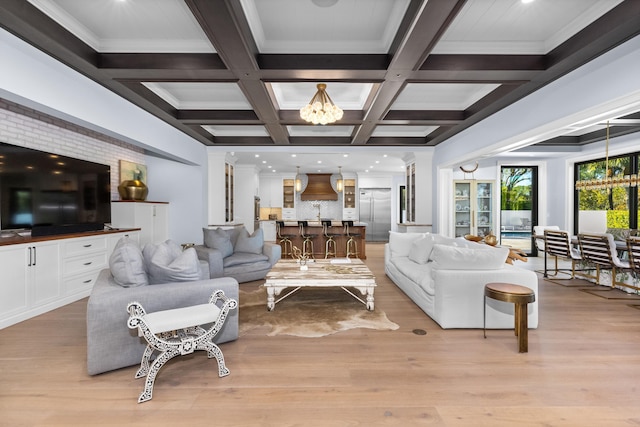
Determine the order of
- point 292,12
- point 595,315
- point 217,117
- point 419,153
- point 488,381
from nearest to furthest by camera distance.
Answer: point 488,381 → point 292,12 → point 595,315 → point 217,117 → point 419,153

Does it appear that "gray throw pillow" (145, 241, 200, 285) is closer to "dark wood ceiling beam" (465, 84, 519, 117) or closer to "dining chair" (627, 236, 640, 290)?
"dark wood ceiling beam" (465, 84, 519, 117)

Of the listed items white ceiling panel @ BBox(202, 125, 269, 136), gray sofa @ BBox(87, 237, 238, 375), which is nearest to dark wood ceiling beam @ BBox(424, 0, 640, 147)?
gray sofa @ BBox(87, 237, 238, 375)

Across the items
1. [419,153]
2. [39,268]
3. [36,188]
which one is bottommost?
[39,268]

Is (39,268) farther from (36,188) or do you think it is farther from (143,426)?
(143,426)

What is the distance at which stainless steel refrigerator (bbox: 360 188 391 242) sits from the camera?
35.3 ft

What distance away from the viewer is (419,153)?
275 inches

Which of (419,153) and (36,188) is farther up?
(419,153)

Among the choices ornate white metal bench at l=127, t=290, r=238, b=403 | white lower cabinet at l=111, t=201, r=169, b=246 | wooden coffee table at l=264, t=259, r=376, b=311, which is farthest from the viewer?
white lower cabinet at l=111, t=201, r=169, b=246

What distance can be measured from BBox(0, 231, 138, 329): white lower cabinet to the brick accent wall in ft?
4.64

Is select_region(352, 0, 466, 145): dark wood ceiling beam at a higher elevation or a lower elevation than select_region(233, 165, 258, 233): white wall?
higher

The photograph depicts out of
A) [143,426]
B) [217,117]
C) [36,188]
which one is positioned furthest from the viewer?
[217,117]

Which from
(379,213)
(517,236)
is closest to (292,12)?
(517,236)

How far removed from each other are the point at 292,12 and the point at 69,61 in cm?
232

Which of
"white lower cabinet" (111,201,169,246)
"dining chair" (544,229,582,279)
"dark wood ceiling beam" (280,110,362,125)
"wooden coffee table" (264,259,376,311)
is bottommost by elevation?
"wooden coffee table" (264,259,376,311)
